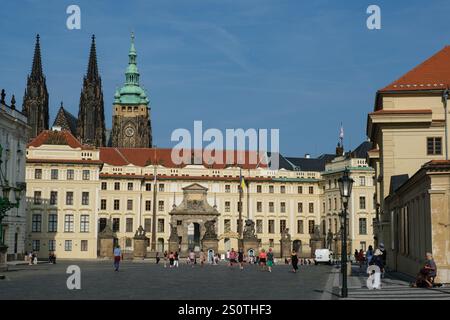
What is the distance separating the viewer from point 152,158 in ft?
368

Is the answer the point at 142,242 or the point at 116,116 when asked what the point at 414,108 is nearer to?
the point at 142,242

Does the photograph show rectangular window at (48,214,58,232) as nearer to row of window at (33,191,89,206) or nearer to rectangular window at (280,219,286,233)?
row of window at (33,191,89,206)

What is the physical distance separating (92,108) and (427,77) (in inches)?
4590

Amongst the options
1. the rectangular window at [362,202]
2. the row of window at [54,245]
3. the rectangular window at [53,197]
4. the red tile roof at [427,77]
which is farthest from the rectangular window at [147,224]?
the red tile roof at [427,77]

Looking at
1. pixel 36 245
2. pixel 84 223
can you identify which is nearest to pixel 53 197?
pixel 84 223

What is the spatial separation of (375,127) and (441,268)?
63.5 ft

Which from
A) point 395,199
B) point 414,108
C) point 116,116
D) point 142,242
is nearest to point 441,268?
point 395,199

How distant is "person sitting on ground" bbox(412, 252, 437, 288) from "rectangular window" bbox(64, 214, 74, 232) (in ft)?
226

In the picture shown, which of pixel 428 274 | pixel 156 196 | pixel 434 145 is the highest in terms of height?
pixel 434 145

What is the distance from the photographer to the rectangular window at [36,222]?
89.9m

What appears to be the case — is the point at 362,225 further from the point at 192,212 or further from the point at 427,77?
the point at 427,77

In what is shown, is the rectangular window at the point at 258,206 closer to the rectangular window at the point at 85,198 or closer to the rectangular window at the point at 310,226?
the rectangular window at the point at 310,226

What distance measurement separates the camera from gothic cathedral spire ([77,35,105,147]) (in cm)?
15162
